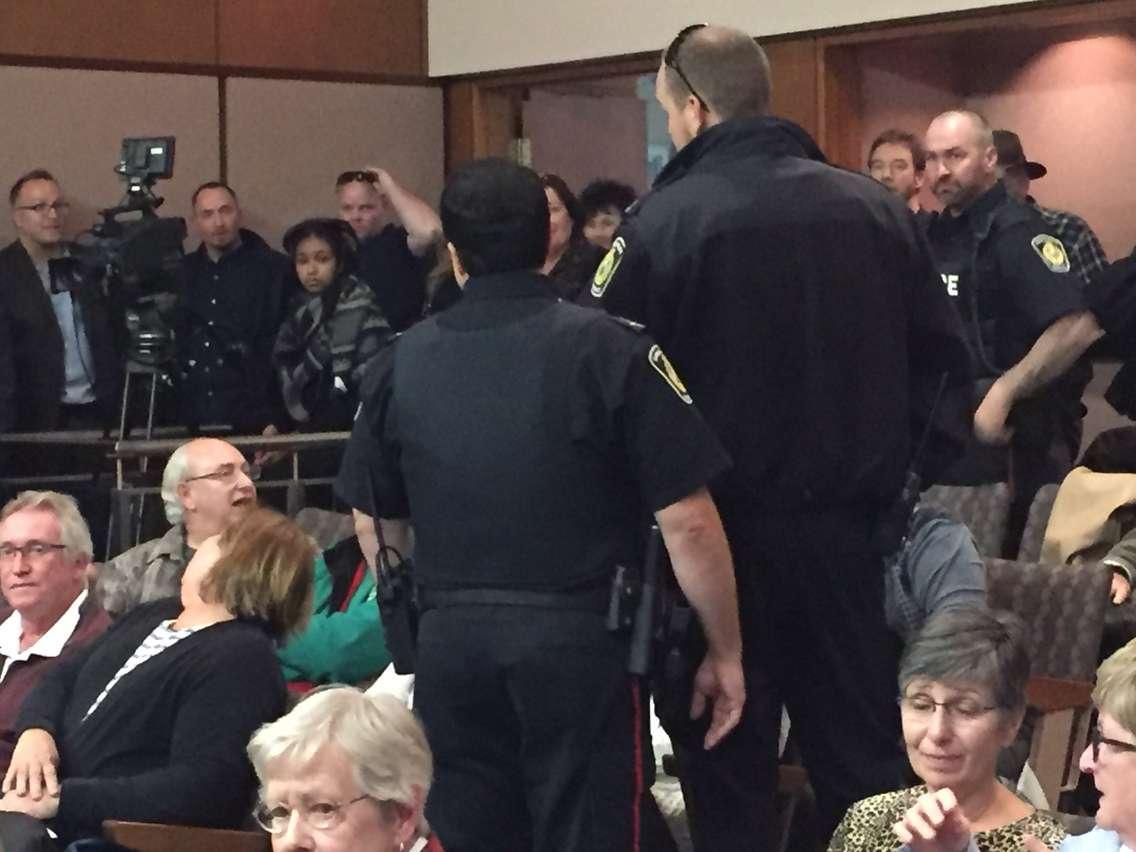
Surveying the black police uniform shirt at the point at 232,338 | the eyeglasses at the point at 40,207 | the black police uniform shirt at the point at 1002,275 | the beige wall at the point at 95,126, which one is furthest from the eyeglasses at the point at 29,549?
the beige wall at the point at 95,126

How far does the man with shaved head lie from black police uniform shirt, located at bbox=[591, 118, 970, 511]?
1.80m

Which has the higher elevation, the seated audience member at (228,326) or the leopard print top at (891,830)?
the seated audience member at (228,326)

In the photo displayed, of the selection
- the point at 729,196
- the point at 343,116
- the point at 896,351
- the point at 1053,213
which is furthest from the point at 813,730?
the point at 343,116

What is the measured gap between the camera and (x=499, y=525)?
2.55 m

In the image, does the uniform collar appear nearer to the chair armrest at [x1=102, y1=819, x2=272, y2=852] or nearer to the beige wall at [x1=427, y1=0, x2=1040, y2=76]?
the chair armrest at [x1=102, y1=819, x2=272, y2=852]

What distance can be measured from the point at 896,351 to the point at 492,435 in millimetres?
616

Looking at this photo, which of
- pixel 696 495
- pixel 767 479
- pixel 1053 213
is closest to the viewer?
pixel 696 495

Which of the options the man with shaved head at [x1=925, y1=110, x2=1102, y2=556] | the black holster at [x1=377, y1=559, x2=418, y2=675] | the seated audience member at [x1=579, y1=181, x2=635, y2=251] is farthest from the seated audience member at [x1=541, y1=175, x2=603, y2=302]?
the black holster at [x1=377, y1=559, x2=418, y2=675]

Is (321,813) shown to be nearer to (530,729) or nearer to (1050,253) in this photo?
(530,729)

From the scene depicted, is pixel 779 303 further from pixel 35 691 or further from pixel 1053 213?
pixel 1053 213

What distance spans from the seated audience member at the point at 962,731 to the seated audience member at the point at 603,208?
326 cm

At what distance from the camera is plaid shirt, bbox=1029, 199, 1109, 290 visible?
191 inches

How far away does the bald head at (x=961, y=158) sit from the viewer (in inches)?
179

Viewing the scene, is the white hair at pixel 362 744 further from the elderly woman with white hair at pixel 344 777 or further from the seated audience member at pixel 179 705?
the seated audience member at pixel 179 705
